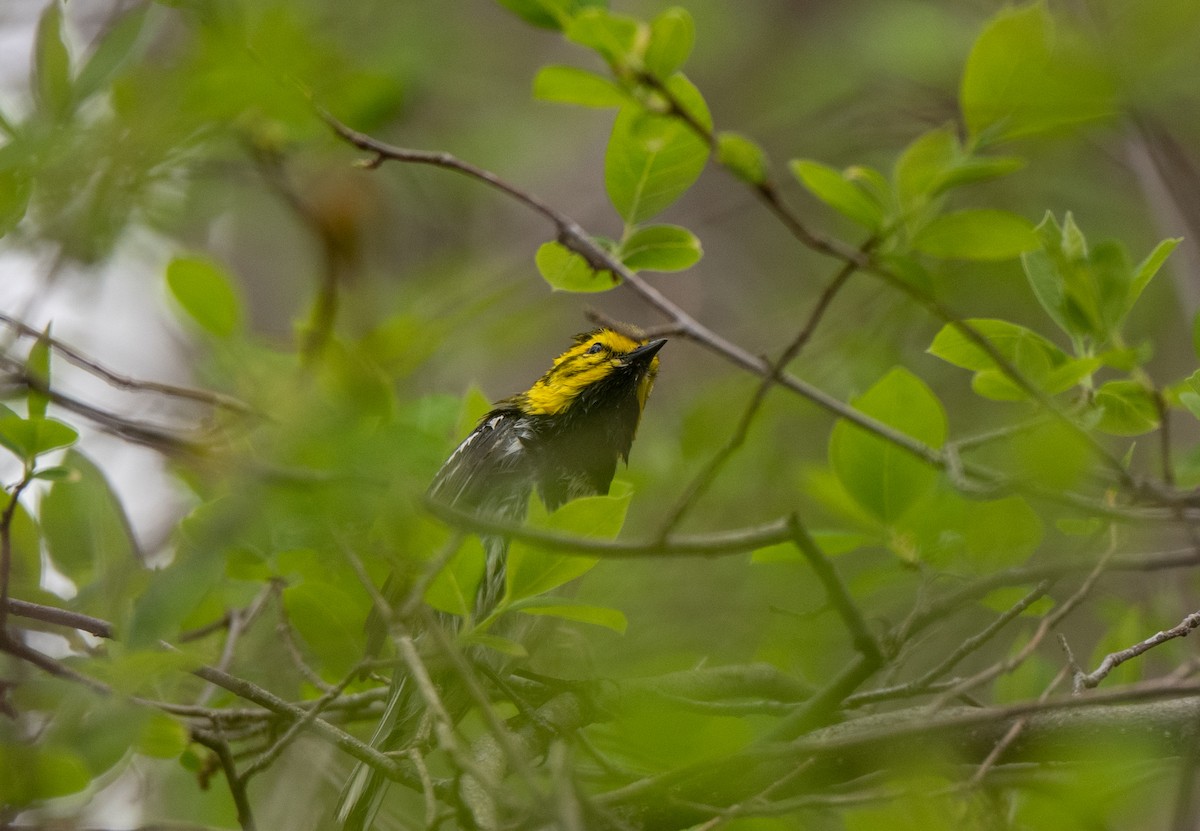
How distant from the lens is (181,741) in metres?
1.95

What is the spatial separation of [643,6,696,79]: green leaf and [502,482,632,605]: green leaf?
25.4 inches

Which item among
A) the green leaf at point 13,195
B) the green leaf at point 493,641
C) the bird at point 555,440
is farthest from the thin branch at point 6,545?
the bird at point 555,440

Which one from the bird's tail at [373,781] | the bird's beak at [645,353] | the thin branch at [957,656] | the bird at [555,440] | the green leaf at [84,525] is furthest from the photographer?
the bird's beak at [645,353]

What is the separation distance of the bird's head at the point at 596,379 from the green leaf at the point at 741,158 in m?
2.01

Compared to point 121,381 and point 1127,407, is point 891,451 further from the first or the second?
point 121,381

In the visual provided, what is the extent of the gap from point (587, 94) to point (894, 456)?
82 centimetres

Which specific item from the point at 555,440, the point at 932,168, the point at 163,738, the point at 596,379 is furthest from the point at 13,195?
the point at 596,379

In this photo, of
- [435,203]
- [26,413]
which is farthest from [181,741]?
[435,203]

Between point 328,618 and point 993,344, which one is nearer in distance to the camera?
point 993,344

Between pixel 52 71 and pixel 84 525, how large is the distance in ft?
3.09

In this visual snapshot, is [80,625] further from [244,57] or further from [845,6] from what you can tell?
[845,6]

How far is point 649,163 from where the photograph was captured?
76.0 inches

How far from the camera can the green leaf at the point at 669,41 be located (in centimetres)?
166

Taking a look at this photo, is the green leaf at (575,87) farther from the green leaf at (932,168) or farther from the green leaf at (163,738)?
the green leaf at (163,738)
